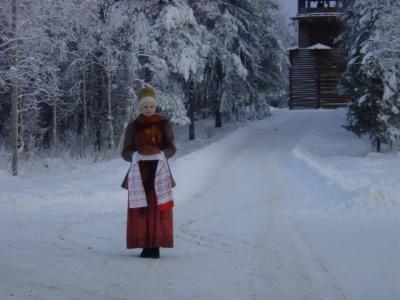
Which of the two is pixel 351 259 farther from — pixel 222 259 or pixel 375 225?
pixel 375 225

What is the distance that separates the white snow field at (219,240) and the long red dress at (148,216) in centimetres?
25

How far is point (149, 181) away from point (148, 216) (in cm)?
39

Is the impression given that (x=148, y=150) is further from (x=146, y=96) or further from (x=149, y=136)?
(x=146, y=96)

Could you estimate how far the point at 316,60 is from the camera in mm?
40844

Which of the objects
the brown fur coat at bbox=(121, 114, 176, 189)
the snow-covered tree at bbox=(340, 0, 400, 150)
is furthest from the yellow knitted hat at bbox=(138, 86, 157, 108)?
the snow-covered tree at bbox=(340, 0, 400, 150)

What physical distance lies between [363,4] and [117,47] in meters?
11.4

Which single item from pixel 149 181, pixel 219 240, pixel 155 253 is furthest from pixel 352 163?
pixel 155 253

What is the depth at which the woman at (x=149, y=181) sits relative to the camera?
21.5ft

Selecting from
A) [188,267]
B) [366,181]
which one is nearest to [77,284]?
[188,267]

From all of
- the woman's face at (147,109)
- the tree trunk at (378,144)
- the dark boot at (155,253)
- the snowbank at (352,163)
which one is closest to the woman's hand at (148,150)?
the woman's face at (147,109)

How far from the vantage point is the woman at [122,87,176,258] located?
21.5ft

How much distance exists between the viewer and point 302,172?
16.7 meters

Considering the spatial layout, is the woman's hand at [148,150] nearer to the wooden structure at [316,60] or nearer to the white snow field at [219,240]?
the white snow field at [219,240]

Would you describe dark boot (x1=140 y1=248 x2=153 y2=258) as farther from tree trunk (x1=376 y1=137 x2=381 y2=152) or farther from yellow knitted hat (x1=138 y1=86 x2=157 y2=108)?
tree trunk (x1=376 y1=137 x2=381 y2=152)
